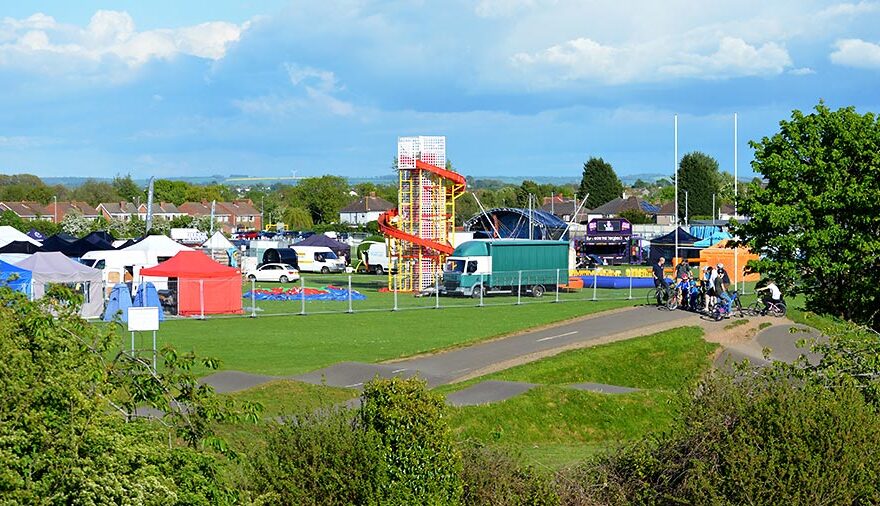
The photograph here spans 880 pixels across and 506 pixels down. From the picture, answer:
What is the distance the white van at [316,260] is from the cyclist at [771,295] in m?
41.2

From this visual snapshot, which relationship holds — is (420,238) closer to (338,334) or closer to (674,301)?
(674,301)

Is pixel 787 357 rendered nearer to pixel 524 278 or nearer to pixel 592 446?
pixel 592 446

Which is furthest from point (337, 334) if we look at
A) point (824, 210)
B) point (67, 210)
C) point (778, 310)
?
point (67, 210)

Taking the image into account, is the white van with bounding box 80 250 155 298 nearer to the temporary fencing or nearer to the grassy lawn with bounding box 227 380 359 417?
the temporary fencing

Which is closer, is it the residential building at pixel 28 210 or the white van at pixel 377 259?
the white van at pixel 377 259

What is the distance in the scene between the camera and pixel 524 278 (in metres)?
53.0

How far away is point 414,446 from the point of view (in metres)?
11.1

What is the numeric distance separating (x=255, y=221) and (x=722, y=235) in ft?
434

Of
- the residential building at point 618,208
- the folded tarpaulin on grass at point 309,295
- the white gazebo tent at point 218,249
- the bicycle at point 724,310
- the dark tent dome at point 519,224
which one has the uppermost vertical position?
the residential building at point 618,208

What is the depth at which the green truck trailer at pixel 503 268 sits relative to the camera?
5231 centimetres

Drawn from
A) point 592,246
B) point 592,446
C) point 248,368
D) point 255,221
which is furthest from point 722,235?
point 255,221

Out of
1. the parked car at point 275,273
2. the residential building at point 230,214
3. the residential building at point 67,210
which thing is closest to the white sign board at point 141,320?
the parked car at point 275,273

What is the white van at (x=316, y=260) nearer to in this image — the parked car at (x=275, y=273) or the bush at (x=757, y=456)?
the parked car at (x=275, y=273)

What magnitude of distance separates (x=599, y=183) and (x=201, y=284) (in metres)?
137
